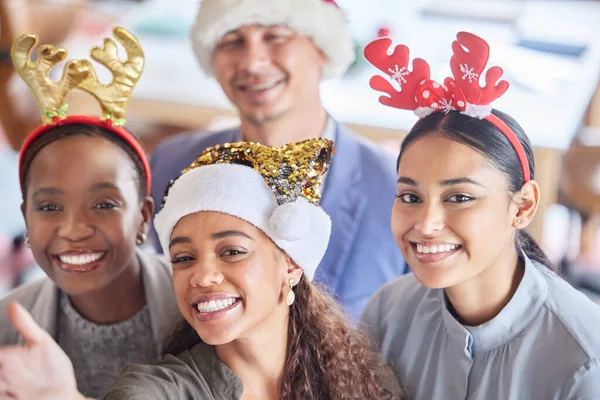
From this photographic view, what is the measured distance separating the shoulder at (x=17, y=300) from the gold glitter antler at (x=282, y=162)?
65cm

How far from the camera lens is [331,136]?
248 centimetres

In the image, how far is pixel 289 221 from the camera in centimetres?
147

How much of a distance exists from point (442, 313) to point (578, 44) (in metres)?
2.30

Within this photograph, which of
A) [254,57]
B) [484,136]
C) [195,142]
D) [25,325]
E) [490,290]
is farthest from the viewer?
[195,142]

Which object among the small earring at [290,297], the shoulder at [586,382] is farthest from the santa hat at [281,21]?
the shoulder at [586,382]

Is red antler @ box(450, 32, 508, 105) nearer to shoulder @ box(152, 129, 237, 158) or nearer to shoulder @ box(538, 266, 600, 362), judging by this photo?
shoulder @ box(538, 266, 600, 362)

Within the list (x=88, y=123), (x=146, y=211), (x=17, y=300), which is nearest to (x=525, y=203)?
(x=146, y=211)

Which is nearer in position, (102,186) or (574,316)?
(574,316)

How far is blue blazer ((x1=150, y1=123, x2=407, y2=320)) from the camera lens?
234 cm

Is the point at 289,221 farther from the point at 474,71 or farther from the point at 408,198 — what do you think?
the point at 474,71

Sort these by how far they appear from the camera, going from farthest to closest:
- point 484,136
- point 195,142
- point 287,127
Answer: point 195,142
point 287,127
point 484,136

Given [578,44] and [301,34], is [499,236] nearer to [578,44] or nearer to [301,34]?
[301,34]

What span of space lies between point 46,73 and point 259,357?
0.80m

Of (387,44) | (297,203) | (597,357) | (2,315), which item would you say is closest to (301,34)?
(387,44)
